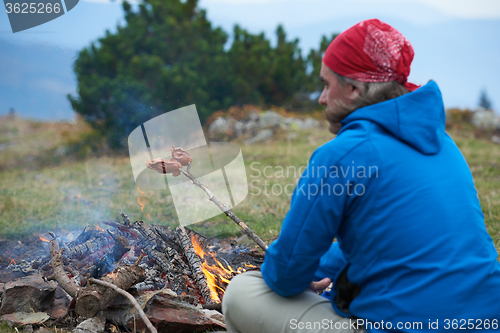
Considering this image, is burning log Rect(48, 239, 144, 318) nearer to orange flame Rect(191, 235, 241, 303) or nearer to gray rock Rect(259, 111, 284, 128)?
orange flame Rect(191, 235, 241, 303)

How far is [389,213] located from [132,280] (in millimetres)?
1756

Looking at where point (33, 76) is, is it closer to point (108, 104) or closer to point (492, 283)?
point (108, 104)

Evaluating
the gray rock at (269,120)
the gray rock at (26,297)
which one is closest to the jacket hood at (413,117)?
the gray rock at (26,297)

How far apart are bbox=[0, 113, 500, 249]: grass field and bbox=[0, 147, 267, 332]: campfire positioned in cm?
119

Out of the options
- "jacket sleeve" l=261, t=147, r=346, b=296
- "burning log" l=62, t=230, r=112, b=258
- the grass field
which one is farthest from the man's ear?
the grass field

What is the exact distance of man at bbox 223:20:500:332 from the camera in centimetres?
147

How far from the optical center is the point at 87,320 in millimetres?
2432

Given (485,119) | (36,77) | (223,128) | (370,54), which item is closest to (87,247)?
(370,54)

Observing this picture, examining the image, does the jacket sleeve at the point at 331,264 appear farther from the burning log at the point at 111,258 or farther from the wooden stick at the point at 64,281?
the burning log at the point at 111,258

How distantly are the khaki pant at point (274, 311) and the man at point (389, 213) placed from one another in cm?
2

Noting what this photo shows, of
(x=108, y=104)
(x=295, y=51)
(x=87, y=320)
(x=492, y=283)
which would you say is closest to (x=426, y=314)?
(x=492, y=283)

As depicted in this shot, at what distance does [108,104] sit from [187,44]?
15.9 feet

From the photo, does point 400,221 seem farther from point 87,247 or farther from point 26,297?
point 87,247

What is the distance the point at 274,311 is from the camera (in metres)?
1.77
